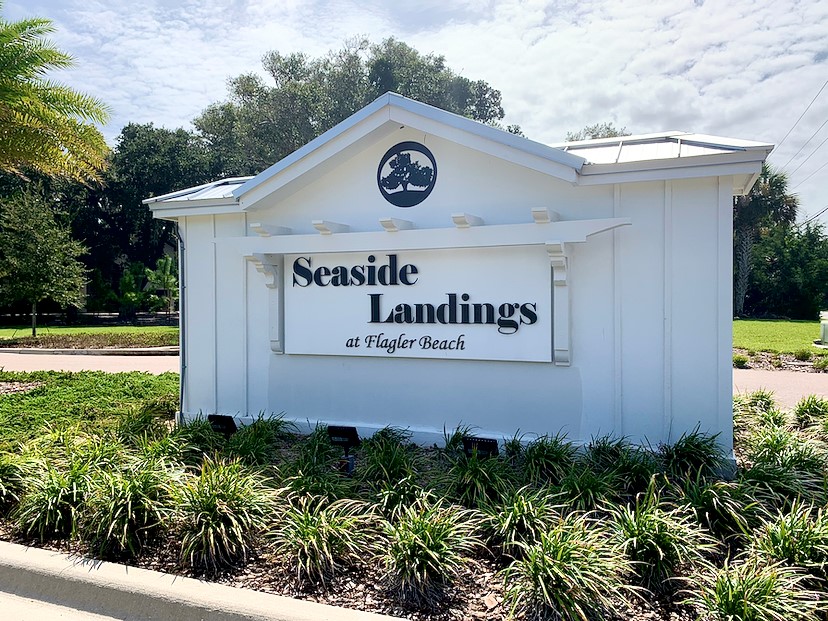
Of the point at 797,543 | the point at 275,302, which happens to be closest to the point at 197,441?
the point at 275,302

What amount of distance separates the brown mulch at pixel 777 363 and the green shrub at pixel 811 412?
7008 mm

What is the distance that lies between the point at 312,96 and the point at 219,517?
3499 cm

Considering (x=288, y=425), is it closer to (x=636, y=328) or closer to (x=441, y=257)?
(x=441, y=257)

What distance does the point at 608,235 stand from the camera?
263 inches

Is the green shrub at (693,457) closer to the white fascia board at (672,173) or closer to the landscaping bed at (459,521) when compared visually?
the landscaping bed at (459,521)

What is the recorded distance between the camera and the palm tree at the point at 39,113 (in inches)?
425

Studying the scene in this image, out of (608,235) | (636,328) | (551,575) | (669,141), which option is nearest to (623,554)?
(551,575)

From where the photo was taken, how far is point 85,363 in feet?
58.2

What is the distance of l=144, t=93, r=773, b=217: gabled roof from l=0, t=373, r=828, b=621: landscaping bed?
2.62 metres

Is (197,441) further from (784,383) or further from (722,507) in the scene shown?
(784,383)

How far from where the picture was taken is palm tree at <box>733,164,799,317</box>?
41.0 meters

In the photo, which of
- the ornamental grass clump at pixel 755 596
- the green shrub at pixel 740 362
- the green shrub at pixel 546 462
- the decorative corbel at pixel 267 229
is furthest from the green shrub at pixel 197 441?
the green shrub at pixel 740 362

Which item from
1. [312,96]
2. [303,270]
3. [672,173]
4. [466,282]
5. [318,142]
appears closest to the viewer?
[672,173]

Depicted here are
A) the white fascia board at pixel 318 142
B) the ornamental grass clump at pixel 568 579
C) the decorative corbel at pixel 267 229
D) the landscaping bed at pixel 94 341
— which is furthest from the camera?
the landscaping bed at pixel 94 341
